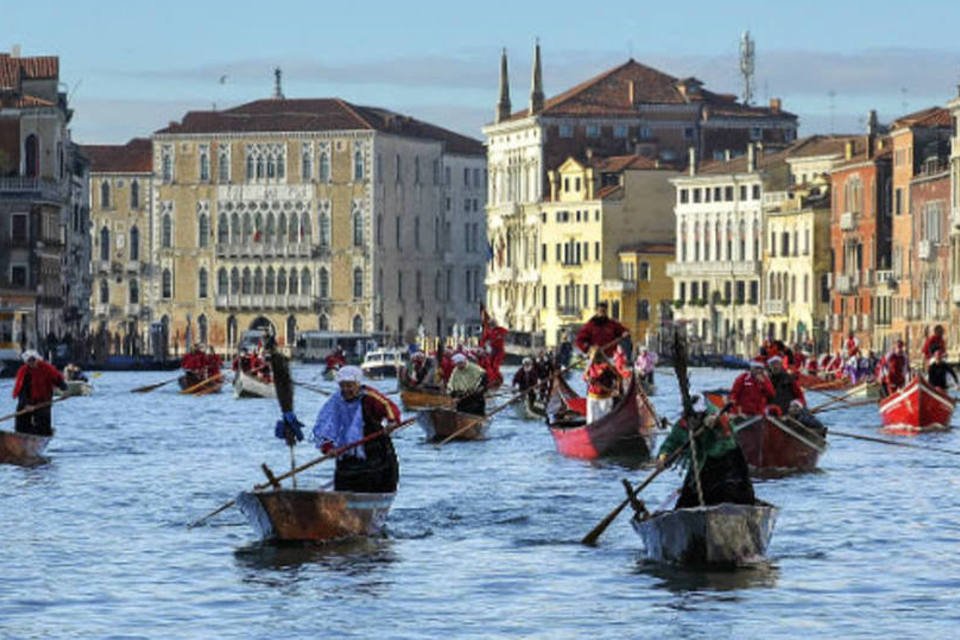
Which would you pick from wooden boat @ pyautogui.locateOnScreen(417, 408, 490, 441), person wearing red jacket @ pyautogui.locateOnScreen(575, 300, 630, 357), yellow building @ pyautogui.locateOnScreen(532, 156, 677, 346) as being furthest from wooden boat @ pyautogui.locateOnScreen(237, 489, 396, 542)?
yellow building @ pyautogui.locateOnScreen(532, 156, 677, 346)

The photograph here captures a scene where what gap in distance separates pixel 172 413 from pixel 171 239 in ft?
377

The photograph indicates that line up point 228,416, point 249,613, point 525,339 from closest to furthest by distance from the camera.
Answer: point 249,613 < point 228,416 < point 525,339

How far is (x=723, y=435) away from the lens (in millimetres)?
29844

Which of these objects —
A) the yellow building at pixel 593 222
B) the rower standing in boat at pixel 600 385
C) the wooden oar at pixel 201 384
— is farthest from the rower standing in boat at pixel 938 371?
the yellow building at pixel 593 222

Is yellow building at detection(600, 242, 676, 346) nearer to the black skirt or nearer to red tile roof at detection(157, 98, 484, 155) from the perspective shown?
red tile roof at detection(157, 98, 484, 155)

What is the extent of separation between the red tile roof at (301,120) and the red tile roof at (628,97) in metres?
7.96

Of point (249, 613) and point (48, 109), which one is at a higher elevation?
point (48, 109)

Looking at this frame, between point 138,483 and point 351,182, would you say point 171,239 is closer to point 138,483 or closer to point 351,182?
point 351,182

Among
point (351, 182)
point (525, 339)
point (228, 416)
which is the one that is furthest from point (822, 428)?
point (351, 182)

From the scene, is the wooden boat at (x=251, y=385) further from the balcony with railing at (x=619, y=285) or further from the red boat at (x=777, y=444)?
the balcony with railing at (x=619, y=285)

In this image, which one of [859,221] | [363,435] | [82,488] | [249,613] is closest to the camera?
[249,613]

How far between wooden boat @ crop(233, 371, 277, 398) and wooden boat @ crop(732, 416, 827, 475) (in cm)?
4437

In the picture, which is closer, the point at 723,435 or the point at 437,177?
the point at 723,435

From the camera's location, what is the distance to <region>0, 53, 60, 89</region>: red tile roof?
145 m
